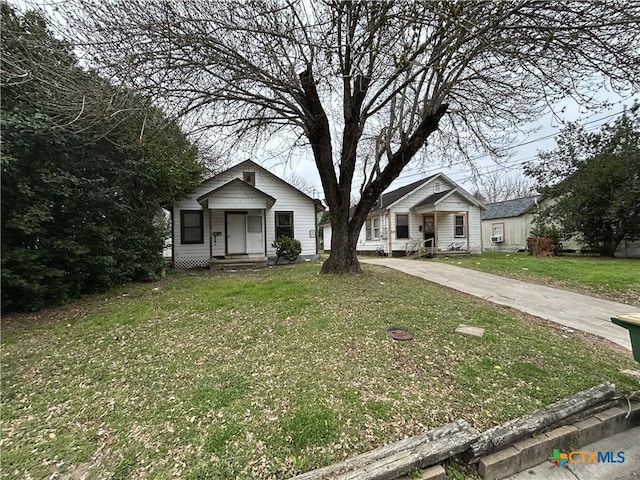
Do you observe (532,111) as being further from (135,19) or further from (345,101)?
(135,19)

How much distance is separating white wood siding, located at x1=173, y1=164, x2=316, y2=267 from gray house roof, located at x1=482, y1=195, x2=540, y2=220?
16414 millimetres

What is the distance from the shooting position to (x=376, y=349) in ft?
12.1

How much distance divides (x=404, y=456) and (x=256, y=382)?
1.55 m

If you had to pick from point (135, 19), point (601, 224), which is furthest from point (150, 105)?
point (601, 224)

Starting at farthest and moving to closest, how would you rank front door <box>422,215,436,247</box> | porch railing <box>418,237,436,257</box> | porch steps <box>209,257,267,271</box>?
front door <box>422,215,436,247</box>, porch railing <box>418,237,436,257</box>, porch steps <box>209,257,267,271</box>

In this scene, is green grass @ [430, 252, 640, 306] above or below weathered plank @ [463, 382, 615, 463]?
above

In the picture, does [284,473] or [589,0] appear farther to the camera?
[589,0]

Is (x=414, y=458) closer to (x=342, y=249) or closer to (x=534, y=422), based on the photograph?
(x=534, y=422)

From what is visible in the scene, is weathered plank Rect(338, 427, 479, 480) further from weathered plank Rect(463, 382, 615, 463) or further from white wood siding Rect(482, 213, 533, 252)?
white wood siding Rect(482, 213, 533, 252)

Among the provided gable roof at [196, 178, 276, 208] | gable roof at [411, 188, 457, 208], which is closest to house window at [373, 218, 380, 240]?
gable roof at [411, 188, 457, 208]

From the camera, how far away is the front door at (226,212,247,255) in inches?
503

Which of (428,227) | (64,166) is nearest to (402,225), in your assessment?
(428,227)

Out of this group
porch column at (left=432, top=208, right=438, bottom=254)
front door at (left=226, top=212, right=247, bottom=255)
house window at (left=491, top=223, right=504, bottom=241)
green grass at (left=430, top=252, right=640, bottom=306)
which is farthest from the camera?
house window at (left=491, top=223, right=504, bottom=241)

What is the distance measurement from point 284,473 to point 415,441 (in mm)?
944
